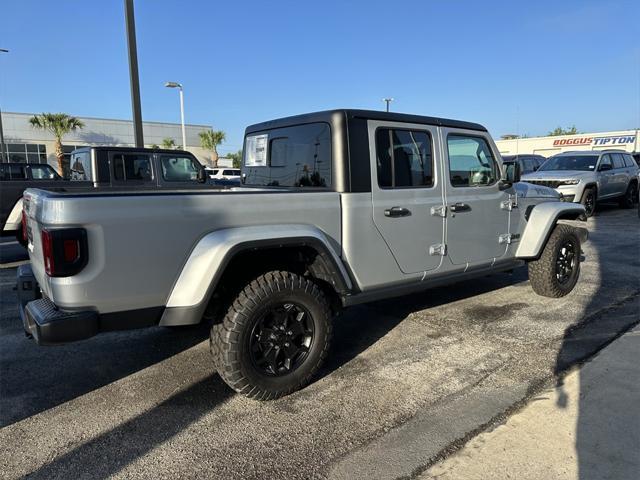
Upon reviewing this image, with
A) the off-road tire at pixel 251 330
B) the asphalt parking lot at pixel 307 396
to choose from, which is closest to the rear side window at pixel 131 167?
the asphalt parking lot at pixel 307 396

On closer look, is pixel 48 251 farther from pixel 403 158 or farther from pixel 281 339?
pixel 403 158

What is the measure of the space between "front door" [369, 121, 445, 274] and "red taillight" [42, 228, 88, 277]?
1999mm

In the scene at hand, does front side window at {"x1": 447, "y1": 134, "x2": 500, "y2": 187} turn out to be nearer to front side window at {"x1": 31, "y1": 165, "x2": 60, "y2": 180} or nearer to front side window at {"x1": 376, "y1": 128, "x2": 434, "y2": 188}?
front side window at {"x1": 376, "y1": 128, "x2": 434, "y2": 188}

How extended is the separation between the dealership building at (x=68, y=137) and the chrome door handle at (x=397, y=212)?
3734 cm

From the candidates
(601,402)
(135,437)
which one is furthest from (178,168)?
(601,402)

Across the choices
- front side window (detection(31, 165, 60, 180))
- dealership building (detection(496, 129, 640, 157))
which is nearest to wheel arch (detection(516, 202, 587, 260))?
front side window (detection(31, 165, 60, 180))

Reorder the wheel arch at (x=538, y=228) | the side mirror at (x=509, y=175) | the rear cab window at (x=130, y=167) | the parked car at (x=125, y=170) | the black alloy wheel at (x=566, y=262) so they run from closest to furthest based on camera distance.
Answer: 1. the side mirror at (x=509, y=175)
2. the wheel arch at (x=538, y=228)
3. the black alloy wheel at (x=566, y=262)
4. the parked car at (x=125, y=170)
5. the rear cab window at (x=130, y=167)

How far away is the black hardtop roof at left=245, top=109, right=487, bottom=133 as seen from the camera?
3574mm

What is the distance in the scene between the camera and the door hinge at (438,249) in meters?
4.02

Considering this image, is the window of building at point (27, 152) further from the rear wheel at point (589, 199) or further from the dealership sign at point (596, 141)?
the dealership sign at point (596, 141)

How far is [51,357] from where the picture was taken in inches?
155

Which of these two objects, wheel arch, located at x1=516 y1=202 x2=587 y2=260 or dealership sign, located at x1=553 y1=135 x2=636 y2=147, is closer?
wheel arch, located at x1=516 y1=202 x2=587 y2=260

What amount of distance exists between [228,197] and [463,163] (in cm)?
244

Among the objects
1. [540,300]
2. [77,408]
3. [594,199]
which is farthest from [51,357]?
[594,199]
